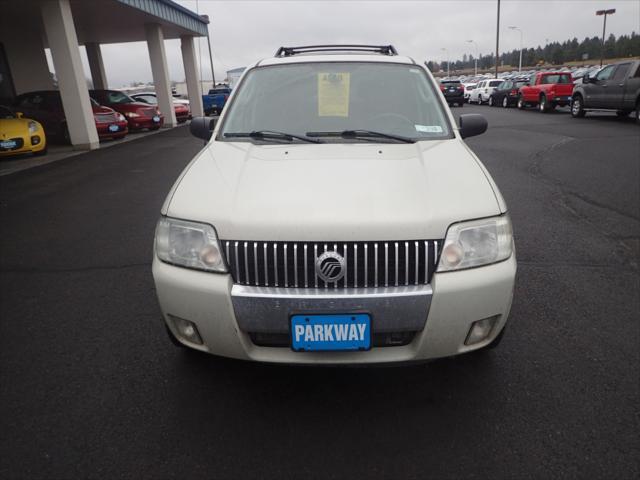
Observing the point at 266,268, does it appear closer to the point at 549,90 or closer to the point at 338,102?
the point at 338,102

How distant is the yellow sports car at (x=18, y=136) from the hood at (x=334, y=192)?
10.5m

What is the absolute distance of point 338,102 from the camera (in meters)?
3.24

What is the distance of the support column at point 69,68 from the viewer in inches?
486

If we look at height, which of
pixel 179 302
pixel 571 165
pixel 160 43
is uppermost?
pixel 160 43

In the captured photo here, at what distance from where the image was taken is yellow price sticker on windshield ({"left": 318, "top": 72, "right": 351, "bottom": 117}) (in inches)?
126

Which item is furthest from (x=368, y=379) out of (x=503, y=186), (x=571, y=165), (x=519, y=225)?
(x=571, y=165)

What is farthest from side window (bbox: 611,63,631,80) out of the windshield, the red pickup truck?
the windshield

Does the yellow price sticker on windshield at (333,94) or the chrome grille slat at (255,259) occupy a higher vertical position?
the yellow price sticker on windshield at (333,94)

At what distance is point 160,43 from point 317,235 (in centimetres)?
2011

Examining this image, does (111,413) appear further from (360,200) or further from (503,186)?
(503,186)

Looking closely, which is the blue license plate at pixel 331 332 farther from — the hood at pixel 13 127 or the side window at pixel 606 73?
the side window at pixel 606 73

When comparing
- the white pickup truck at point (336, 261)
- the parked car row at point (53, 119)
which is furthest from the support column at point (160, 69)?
the white pickup truck at point (336, 261)

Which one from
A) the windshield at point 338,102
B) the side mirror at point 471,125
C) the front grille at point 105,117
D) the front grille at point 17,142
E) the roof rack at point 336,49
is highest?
the roof rack at point 336,49

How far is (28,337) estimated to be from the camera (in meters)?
3.17
